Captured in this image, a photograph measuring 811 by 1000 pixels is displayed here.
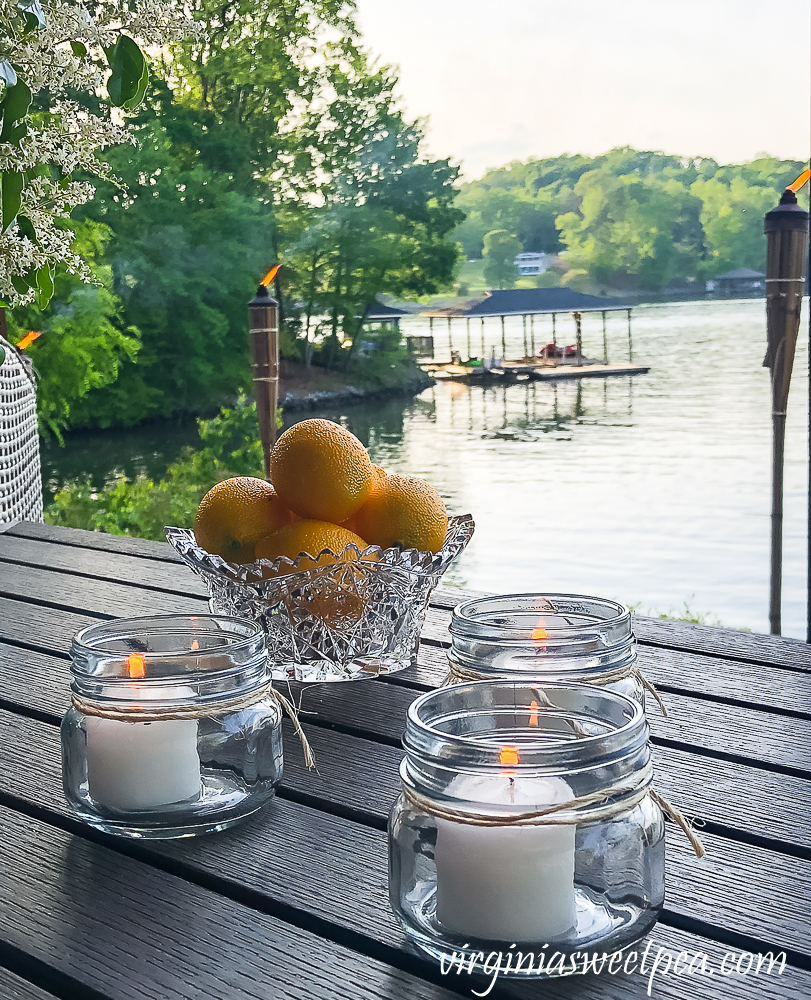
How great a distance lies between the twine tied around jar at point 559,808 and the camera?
0.32m

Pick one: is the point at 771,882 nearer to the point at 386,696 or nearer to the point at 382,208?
the point at 386,696

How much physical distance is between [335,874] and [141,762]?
100 mm

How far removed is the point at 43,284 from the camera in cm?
59

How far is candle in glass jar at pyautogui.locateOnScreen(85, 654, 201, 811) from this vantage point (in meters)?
0.44

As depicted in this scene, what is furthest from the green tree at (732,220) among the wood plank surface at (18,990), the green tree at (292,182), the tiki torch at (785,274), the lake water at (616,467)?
the wood plank surface at (18,990)

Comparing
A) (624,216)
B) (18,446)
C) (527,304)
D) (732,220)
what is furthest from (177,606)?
(527,304)

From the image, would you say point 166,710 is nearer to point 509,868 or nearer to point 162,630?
point 162,630

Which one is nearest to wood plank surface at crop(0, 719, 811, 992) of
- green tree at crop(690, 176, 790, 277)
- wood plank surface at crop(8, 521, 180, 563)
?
wood plank surface at crop(8, 521, 180, 563)

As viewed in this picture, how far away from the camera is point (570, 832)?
1.09 feet

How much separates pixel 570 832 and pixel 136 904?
182 mm

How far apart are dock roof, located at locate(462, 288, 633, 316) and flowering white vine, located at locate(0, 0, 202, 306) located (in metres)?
13.1

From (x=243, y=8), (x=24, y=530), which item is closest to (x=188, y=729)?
(x=24, y=530)

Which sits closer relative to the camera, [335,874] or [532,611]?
[335,874]

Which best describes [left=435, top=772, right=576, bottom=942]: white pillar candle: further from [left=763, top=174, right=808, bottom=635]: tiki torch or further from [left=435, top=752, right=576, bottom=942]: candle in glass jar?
[left=763, top=174, right=808, bottom=635]: tiki torch
